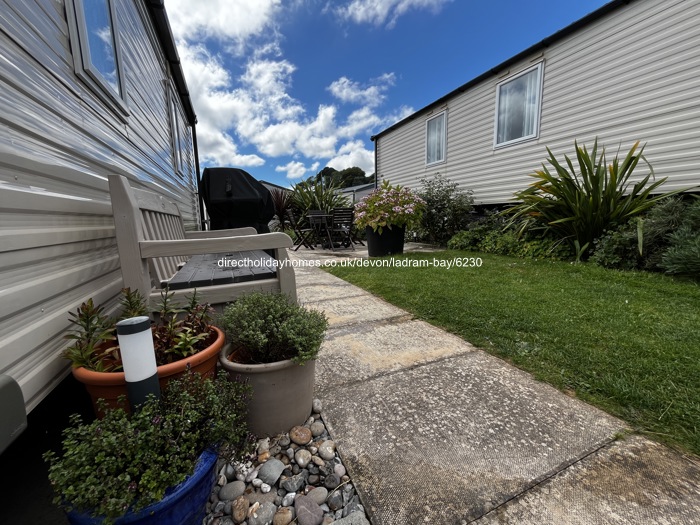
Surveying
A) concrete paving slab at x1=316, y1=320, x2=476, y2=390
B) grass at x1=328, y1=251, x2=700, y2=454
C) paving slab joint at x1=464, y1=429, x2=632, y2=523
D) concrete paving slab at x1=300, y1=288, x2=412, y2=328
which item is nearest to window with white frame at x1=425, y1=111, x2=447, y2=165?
grass at x1=328, y1=251, x2=700, y2=454

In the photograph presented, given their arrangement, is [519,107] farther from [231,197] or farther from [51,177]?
[51,177]

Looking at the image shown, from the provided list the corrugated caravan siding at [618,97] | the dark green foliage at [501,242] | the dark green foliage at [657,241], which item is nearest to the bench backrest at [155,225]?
the dark green foliage at [657,241]

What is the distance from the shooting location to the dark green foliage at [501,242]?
459 centimetres

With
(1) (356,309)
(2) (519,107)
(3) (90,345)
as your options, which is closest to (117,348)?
(3) (90,345)

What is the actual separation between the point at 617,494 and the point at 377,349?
→ 1202 mm

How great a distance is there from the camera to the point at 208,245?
4.49 ft

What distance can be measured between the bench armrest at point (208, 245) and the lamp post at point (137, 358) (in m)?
0.55

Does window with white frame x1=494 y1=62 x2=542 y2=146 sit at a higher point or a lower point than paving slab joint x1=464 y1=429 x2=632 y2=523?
higher

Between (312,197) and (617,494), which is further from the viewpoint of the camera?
(312,197)

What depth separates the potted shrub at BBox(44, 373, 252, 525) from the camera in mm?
656

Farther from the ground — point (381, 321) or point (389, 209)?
point (389, 209)

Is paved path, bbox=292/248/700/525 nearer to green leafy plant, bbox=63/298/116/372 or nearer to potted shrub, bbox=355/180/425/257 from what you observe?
green leafy plant, bbox=63/298/116/372

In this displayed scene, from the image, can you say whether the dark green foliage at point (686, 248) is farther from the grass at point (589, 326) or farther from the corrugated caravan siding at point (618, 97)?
the corrugated caravan siding at point (618, 97)

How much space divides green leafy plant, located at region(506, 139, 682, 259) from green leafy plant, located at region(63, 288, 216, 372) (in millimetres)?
4700
